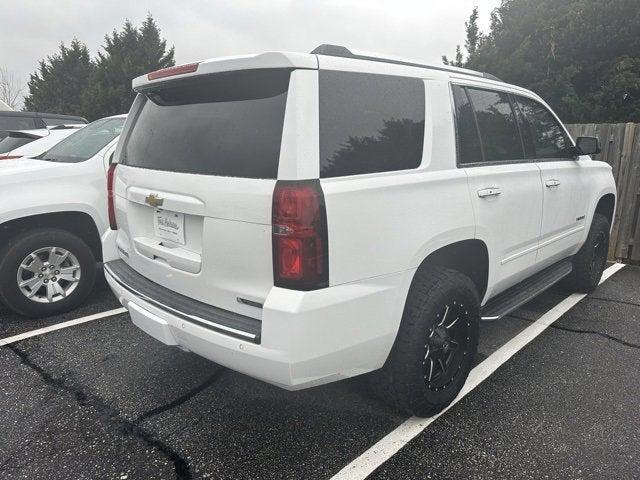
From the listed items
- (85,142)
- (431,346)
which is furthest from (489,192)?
(85,142)

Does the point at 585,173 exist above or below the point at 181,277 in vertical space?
above

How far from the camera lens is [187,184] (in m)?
2.23

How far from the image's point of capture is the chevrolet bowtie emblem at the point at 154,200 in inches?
93.5

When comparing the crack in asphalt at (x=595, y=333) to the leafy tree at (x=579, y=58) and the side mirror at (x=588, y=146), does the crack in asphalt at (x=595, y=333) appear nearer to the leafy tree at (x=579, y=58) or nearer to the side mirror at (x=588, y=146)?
the side mirror at (x=588, y=146)

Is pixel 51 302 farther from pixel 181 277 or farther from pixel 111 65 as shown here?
pixel 111 65

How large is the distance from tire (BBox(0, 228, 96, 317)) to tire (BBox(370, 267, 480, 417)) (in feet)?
9.93

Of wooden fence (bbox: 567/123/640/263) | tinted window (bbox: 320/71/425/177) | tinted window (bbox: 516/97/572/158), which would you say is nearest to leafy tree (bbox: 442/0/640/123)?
wooden fence (bbox: 567/123/640/263)

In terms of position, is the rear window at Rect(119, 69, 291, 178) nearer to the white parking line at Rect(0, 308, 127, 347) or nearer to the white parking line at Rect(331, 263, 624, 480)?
the white parking line at Rect(331, 263, 624, 480)

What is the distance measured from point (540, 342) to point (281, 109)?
2858mm

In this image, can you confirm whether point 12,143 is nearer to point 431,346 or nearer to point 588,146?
point 431,346

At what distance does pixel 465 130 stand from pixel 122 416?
2.58m

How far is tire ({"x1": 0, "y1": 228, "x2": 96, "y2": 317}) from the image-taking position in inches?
153

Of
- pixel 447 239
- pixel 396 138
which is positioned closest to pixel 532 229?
Result: pixel 447 239

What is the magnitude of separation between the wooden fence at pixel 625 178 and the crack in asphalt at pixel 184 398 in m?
5.76
